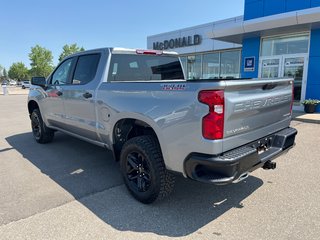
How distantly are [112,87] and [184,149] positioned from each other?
1.52 metres

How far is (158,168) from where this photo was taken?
306 centimetres

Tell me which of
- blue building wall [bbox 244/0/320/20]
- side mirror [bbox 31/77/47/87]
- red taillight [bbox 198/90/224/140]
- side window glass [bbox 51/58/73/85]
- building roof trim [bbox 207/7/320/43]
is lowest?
red taillight [bbox 198/90/224/140]

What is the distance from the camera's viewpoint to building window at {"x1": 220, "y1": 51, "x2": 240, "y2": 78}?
16.3m

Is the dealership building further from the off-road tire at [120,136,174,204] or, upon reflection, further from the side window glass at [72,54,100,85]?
the off-road tire at [120,136,174,204]

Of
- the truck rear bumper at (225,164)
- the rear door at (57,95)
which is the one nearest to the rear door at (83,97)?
the rear door at (57,95)

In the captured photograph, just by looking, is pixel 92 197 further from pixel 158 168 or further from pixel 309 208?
pixel 309 208

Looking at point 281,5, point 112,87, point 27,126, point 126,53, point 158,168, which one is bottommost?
point 27,126

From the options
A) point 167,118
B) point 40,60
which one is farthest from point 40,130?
point 40,60

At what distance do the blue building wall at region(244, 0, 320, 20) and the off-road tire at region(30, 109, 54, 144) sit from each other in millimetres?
11052

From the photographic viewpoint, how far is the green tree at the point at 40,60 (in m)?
58.6

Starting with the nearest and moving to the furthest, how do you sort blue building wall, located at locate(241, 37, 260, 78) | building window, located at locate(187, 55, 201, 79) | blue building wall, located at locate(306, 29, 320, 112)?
blue building wall, located at locate(306, 29, 320, 112) < blue building wall, located at locate(241, 37, 260, 78) < building window, located at locate(187, 55, 201, 79)

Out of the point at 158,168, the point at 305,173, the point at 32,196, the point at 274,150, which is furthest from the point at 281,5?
the point at 32,196

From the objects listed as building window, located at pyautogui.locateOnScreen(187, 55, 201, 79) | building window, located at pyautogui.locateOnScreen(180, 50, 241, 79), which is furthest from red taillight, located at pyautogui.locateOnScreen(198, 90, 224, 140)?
building window, located at pyautogui.locateOnScreen(187, 55, 201, 79)

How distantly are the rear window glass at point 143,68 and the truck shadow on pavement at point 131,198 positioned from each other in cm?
162
